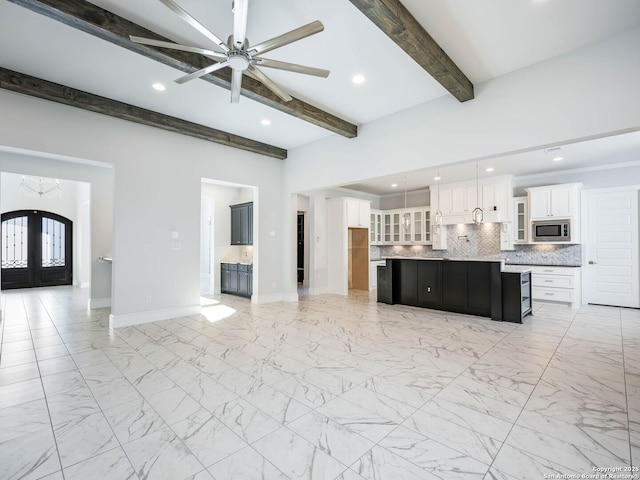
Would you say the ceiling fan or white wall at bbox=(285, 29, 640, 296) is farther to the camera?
white wall at bbox=(285, 29, 640, 296)

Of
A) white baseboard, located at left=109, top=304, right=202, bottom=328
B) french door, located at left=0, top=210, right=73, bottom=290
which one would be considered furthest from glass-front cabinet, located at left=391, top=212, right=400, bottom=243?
french door, located at left=0, top=210, right=73, bottom=290

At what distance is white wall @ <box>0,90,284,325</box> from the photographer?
160 inches

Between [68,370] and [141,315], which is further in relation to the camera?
[141,315]

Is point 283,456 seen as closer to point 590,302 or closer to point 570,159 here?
point 570,159

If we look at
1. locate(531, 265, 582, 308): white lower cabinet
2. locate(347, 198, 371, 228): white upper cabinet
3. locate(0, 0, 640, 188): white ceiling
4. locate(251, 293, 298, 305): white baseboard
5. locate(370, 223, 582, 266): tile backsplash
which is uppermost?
locate(0, 0, 640, 188): white ceiling

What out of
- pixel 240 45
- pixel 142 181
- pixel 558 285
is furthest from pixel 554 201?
pixel 142 181

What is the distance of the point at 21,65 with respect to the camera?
354 centimetres

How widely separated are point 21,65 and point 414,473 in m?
5.56

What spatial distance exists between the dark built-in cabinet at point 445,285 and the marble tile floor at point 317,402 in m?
0.80

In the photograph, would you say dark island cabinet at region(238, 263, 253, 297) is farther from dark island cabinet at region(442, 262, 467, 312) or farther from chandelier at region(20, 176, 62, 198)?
chandelier at region(20, 176, 62, 198)

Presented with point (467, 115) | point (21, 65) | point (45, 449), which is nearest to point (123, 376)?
point (45, 449)

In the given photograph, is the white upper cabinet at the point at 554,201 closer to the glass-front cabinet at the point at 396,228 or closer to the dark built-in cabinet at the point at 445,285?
the dark built-in cabinet at the point at 445,285

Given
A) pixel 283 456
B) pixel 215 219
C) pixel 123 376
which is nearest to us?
pixel 283 456

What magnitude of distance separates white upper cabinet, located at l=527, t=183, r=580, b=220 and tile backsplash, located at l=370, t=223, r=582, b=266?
2.55ft
